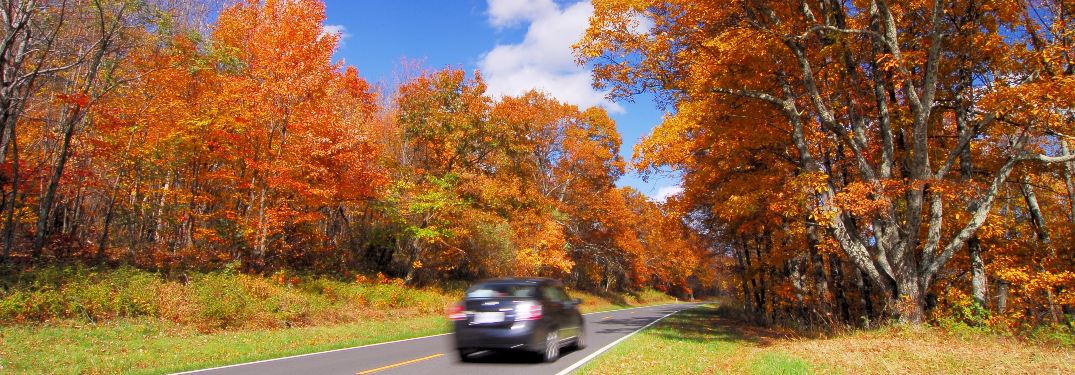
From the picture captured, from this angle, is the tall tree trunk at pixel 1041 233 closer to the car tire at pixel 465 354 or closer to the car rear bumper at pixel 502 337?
the car rear bumper at pixel 502 337

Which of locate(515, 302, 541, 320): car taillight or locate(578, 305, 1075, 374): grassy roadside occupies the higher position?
locate(515, 302, 541, 320): car taillight

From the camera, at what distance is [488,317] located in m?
8.88

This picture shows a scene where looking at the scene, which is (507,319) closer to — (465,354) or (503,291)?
(503,291)

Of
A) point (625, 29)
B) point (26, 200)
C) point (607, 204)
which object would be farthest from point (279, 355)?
point (607, 204)

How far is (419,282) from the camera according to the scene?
26484mm

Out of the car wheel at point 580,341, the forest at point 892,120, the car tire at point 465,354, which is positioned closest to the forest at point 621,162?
the forest at point 892,120

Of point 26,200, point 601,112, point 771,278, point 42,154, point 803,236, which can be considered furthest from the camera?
point 601,112

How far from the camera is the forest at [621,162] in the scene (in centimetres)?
1159

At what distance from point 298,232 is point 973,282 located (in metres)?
23.8

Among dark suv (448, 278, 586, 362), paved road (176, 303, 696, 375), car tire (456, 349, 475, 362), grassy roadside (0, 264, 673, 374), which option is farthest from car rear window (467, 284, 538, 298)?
grassy roadside (0, 264, 673, 374)

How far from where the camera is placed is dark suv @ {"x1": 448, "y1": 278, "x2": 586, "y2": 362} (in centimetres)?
874

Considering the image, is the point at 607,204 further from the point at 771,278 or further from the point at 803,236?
the point at 803,236

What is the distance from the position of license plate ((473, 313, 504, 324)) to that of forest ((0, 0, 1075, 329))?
22.8ft

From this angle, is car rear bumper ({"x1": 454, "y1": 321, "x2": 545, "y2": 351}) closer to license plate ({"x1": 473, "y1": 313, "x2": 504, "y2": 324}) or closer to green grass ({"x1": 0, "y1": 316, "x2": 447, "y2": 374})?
license plate ({"x1": 473, "y1": 313, "x2": 504, "y2": 324})
